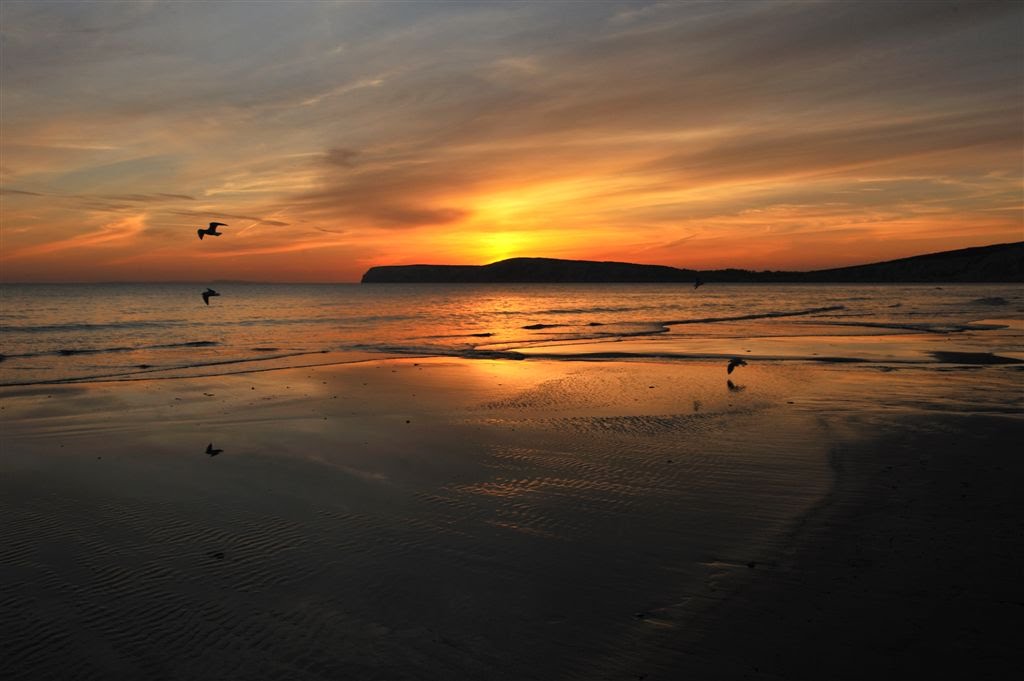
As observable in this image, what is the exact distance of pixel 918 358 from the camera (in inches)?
1002

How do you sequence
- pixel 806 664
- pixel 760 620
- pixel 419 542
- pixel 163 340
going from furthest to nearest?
1. pixel 163 340
2. pixel 419 542
3. pixel 760 620
4. pixel 806 664

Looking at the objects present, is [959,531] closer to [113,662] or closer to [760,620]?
[760,620]

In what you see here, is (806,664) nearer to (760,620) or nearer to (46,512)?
(760,620)

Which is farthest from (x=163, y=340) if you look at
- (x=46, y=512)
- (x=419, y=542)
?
(x=419, y=542)

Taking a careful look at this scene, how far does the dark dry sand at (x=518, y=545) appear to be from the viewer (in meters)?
5.56

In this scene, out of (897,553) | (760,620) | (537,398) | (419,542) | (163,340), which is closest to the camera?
(760,620)

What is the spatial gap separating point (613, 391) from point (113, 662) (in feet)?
47.5

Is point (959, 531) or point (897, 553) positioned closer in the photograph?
point (897, 553)

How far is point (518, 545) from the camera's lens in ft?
25.4

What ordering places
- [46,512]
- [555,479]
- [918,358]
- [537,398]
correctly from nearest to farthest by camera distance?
1. [46,512]
2. [555,479]
3. [537,398]
4. [918,358]

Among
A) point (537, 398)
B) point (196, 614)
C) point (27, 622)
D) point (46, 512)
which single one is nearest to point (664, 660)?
point (196, 614)

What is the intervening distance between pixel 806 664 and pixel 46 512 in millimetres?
9058

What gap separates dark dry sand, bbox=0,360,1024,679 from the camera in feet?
18.2

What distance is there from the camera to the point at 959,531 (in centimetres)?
787
